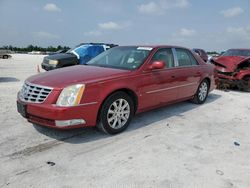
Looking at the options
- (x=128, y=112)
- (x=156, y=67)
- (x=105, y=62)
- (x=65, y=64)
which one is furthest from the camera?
(x=65, y=64)

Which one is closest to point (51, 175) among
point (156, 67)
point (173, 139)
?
point (173, 139)

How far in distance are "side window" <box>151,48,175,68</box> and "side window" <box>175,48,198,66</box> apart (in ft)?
0.94

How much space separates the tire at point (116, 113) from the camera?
3910 millimetres

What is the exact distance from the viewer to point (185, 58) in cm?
589

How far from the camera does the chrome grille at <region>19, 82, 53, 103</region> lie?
143 inches

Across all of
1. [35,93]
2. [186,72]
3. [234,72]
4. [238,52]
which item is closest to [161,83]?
[186,72]

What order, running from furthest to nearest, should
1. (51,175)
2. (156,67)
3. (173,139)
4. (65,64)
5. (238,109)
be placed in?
(65,64) → (238,109) → (156,67) → (173,139) → (51,175)

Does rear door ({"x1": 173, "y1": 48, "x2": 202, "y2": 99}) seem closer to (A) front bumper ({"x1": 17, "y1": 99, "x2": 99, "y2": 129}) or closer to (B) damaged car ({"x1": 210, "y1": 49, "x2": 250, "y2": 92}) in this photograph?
(A) front bumper ({"x1": 17, "y1": 99, "x2": 99, "y2": 129})

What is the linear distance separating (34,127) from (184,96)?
3399 millimetres

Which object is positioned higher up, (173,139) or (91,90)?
(91,90)

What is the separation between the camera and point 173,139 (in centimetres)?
404

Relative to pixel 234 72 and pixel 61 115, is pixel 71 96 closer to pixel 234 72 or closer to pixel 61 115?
pixel 61 115

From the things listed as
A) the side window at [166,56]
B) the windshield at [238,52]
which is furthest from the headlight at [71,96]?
the windshield at [238,52]

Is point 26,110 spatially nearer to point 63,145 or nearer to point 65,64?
point 63,145
